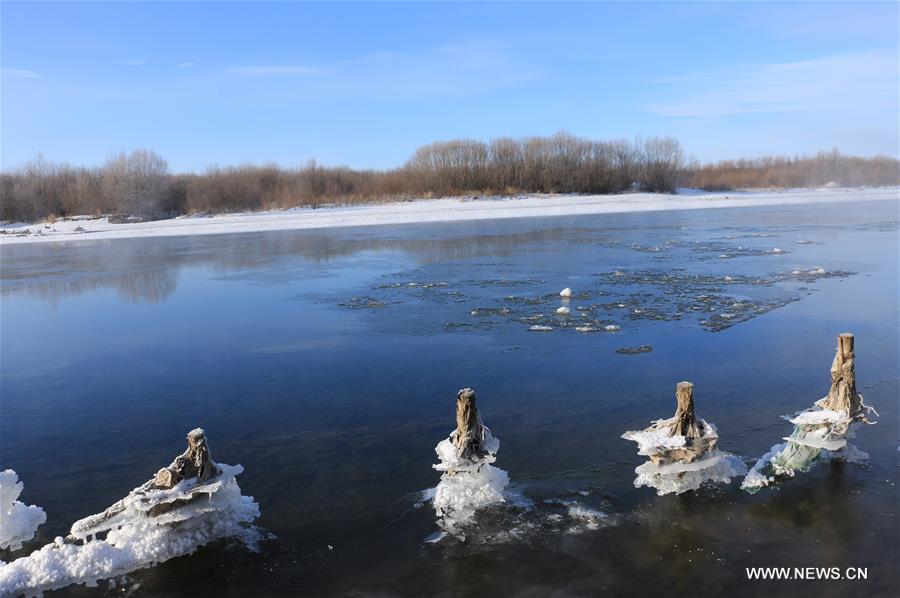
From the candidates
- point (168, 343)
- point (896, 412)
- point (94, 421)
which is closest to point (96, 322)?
point (168, 343)

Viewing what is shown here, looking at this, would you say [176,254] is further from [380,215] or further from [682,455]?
[682,455]

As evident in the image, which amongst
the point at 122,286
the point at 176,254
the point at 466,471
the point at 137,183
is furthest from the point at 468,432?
the point at 137,183

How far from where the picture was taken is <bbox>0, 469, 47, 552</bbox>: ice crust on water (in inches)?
165

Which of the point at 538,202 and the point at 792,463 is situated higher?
the point at 538,202

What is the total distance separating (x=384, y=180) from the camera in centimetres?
5778

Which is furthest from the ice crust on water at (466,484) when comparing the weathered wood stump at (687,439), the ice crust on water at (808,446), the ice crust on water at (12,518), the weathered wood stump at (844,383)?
the ice crust on water at (12,518)

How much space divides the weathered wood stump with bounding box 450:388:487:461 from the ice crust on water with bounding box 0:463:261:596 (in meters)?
1.40

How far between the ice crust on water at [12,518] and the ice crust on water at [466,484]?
2617 millimetres

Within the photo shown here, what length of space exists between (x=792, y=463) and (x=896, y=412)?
1652 millimetres

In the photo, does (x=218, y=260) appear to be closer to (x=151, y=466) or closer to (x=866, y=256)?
(x=151, y=466)

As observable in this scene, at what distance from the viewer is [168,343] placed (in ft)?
29.6

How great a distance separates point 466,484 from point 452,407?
1693 millimetres

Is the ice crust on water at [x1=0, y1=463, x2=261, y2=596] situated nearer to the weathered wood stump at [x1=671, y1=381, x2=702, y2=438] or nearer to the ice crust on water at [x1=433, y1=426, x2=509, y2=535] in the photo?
the ice crust on water at [x1=433, y1=426, x2=509, y2=535]

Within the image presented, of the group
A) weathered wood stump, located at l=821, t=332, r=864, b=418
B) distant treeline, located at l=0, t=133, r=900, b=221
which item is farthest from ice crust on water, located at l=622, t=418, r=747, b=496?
distant treeline, located at l=0, t=133, r=900, b=221
